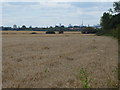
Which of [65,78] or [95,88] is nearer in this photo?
[95,88]

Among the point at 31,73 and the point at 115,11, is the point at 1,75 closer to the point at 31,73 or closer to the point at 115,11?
the point at 31,73

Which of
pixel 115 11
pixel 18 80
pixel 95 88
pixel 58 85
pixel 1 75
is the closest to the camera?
pixel 95 88

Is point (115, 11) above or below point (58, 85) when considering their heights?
above

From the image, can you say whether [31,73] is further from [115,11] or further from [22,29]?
[22,29]

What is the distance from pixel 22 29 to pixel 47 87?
114m

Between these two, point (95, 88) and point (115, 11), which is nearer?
point (95, 88)

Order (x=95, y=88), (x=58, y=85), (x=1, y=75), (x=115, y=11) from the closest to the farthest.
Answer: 1. (x=95, y=88)
2. (x=58, y=85)
3. (x=1, y=75)
4. (x=115, y=11)

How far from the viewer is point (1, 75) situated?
9.07 meters

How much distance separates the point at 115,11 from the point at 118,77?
58.2 meters

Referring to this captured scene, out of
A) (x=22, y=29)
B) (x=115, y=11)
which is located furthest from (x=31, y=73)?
(x=22, y=29)

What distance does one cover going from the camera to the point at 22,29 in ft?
393

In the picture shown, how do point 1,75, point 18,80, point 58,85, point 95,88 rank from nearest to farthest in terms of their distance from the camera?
point 95,88
point 58,85
point 18,80
point 1,75

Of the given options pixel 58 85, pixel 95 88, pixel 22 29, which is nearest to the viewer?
pixel 95 88

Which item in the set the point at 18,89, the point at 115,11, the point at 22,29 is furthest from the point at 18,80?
the point at 22,29
